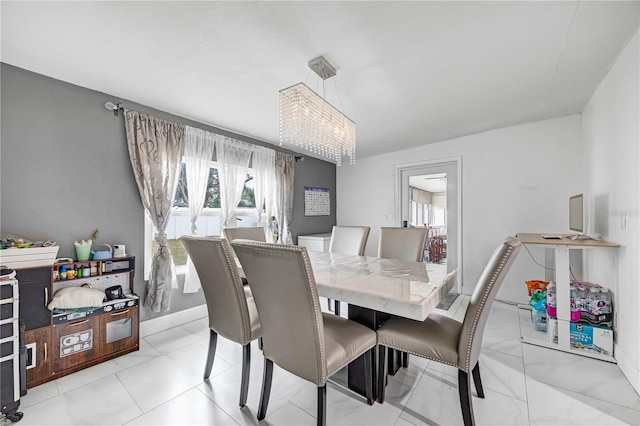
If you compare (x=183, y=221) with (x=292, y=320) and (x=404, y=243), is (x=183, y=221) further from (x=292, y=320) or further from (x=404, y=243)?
(x=404, y=243)

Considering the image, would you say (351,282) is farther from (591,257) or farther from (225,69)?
(591,257)

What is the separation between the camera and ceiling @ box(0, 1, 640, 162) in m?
1.43

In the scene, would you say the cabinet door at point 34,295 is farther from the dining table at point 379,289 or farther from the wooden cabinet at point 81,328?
the dining table at point 379,289

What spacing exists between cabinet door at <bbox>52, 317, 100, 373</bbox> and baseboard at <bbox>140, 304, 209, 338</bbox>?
0.49 meters

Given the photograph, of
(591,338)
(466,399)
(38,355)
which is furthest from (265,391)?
(591,338)

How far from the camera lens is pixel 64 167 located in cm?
215

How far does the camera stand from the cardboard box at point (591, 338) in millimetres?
2072

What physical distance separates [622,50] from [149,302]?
4.28 meters

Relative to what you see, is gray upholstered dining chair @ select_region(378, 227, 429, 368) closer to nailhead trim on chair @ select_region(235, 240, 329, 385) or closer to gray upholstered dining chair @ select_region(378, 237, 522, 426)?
gray upholstered dining chair @ select_region(378, 237, 522, 426)

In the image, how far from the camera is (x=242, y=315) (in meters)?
1.66

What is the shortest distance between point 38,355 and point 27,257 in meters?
0.69

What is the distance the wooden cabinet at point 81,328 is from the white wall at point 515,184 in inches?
156

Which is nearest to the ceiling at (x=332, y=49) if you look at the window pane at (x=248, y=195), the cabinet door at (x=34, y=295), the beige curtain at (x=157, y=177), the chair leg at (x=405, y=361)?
the beige curtain at (x=157, y=177)

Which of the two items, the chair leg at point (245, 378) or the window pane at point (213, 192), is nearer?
the chair leg at point (245, 378)
